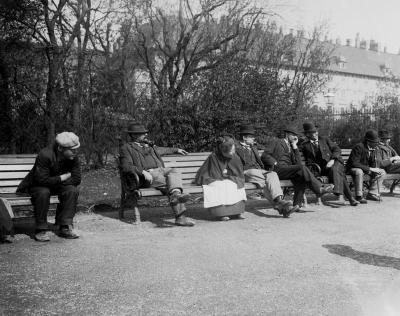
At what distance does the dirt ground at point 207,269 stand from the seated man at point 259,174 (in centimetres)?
38

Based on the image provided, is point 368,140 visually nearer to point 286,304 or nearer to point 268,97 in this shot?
point 268,97

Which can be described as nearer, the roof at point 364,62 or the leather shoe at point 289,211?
the leather shoe at point 289,211

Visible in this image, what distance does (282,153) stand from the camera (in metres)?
9.16

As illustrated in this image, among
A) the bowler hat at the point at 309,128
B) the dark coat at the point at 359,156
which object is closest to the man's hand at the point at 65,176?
the bowler hat at the point at 309,128

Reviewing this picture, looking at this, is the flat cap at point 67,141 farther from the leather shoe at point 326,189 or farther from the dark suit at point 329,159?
the dark suit at point 329,159

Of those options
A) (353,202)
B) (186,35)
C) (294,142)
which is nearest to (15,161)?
(294,142)

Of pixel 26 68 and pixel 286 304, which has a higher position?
pixel 26 68

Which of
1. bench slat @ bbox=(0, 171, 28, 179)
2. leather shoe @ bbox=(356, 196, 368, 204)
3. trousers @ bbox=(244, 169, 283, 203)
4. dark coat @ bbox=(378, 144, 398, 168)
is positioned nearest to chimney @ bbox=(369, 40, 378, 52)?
dark coat @ bbox=(378, 144, 398, 168)

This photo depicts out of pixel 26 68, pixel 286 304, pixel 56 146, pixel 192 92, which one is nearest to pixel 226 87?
pixel 192 92

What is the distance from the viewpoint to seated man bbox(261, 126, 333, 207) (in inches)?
341

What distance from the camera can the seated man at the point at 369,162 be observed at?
981 centimetres

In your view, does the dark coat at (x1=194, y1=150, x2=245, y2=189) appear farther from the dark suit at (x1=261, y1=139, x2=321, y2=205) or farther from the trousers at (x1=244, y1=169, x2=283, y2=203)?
the dark suit at (x1=261, y1=139, x2=321, y2=205)

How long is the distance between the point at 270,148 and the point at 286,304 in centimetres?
510

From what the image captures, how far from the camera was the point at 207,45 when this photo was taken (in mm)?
16438
